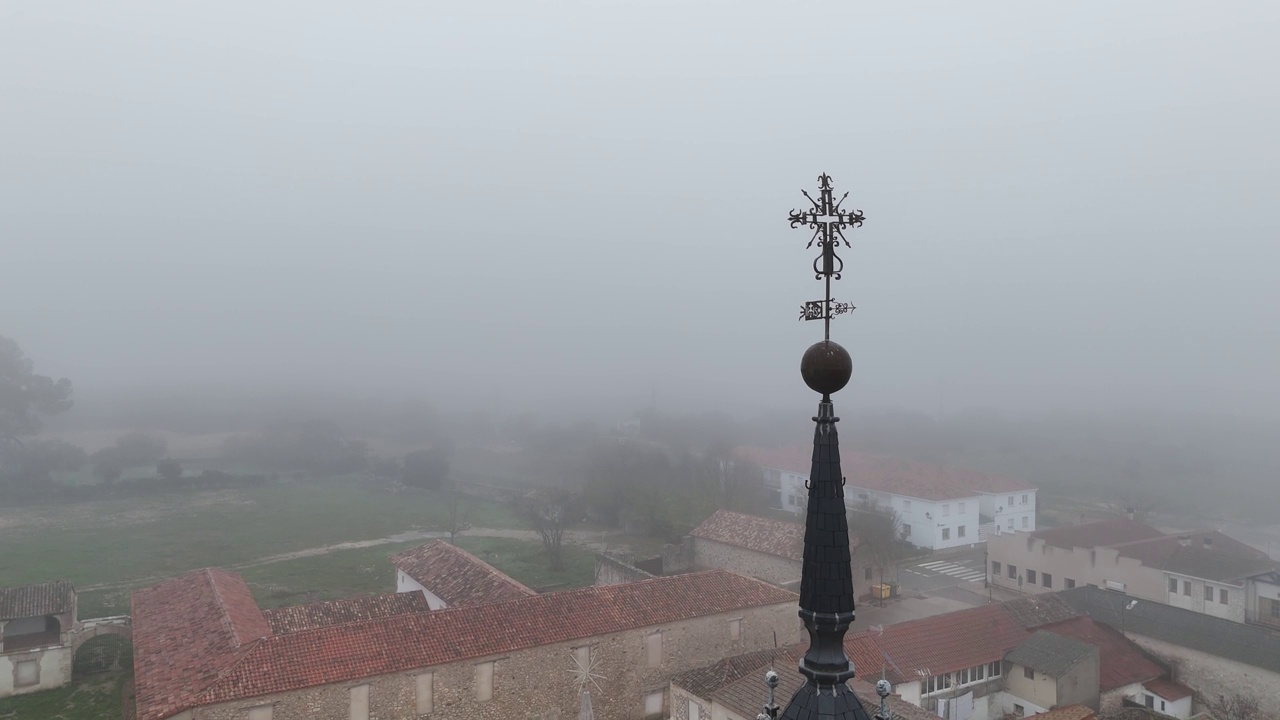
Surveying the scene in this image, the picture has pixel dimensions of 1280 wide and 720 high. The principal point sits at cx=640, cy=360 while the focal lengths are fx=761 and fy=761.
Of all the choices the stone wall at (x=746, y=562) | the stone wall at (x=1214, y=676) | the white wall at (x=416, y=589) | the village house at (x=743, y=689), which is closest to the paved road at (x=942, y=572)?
the stone wall at (x=746, y=562)

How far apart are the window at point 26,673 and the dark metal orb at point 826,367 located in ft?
98.2

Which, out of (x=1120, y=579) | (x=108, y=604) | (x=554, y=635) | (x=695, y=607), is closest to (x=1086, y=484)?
(x=1120, y=579)

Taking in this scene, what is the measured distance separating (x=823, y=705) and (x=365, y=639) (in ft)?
57.5

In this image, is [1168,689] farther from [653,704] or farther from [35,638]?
[35,638]

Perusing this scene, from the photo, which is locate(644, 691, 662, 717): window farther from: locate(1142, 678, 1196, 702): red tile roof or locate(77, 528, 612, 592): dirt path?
locate(77, 528, 612, 592): dirt path

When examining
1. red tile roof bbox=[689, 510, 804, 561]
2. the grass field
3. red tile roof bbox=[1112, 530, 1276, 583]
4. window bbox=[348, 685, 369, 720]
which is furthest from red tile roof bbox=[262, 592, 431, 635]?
red tile roof bbox=[1112, 530, 1276, 583]

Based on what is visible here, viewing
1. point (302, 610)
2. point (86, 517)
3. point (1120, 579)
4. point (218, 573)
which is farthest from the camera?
point (86, 517)

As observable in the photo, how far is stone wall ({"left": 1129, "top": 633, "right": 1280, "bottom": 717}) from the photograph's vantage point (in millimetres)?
21750

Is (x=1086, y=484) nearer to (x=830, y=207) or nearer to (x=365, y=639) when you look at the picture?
(x=365, y=639)

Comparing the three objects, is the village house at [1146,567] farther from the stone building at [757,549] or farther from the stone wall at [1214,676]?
the stone building at [757,549]

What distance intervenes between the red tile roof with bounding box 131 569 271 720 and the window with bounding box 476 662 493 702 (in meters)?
5.33

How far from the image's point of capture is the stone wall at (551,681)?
17.3 m

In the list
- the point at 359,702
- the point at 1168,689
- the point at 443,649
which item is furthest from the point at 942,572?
the point at 359,702

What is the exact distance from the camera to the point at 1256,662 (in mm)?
22047
